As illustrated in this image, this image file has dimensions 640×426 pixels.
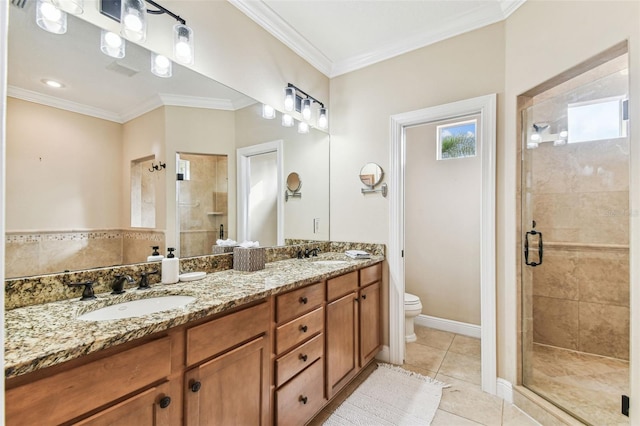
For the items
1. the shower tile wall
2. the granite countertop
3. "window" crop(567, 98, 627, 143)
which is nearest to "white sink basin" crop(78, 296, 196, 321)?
the granite countertop

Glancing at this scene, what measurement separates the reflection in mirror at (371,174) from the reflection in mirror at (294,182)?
58 centimetres

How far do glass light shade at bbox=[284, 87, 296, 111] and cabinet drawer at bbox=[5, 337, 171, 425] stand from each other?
1.91 m

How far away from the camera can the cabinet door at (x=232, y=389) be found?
1.02 meters

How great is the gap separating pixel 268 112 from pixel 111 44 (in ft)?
3.36

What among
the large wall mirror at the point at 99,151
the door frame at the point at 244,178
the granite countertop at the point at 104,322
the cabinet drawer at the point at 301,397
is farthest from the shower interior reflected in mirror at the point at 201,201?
the cabinet drawer at the point at 301,397

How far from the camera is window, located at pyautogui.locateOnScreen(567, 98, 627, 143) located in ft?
6.14

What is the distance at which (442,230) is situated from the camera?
3123 mm

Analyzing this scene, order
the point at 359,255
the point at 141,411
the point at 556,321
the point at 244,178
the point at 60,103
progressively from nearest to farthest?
the point at 141,411 → the point at 60,103 → the point at 244,178 → the point at 359,255 → the point at 556,321

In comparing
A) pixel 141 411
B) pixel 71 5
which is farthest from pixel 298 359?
pixel 71 5

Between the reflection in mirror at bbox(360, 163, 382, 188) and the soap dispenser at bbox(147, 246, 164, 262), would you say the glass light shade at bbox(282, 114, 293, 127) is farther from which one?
the soap dispenser at bbox(147, 246, 164, 262)

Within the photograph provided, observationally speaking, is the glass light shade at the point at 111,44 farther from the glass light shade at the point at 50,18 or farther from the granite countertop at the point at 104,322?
the granite countertop at the point at 104,322

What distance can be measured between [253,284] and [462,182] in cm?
251

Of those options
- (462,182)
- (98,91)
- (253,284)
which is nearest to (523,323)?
(462,182)

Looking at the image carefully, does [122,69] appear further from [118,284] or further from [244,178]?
[118,284]
